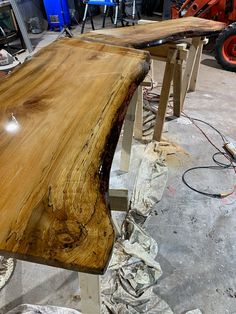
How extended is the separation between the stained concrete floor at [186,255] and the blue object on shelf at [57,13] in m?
4.09

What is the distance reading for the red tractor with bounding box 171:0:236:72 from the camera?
131 inches

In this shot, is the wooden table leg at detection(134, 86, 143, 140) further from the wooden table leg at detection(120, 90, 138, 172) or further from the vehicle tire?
the vehicle tire

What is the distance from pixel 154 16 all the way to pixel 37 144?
612 cm

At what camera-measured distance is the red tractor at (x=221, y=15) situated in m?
3.32

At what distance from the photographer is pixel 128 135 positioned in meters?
1.81

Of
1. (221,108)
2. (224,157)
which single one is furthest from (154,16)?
(224,157)

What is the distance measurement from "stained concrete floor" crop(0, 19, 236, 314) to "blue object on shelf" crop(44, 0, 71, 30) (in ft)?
13.4

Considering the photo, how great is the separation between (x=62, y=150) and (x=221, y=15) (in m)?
3.67

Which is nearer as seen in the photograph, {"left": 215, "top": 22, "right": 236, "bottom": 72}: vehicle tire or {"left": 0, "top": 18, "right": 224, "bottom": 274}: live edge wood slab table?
{"left": 0, "top": 18, "right": 224, "bottom": 274}: live edge wood slab table

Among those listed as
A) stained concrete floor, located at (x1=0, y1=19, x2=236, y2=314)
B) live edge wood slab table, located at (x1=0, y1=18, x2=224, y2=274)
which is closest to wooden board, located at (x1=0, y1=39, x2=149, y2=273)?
live edge wood slab table, located at (x1=0, y1=18, x2=224, y2=274)

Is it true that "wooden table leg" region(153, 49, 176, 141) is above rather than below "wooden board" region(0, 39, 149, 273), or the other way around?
below

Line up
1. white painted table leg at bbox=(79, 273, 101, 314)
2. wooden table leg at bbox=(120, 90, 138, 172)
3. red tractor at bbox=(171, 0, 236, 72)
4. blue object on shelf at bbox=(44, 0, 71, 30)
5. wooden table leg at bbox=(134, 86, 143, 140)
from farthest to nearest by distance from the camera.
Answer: blue object on shelf at bbox=(44, 0, 71, 30)
red tractor at bbox=(171, 0, 236, 72)
wooden table leg at bbox=(134, 86, 143, 140)
wooden table leg at bbox=(120, 90, 138, 172)
white painted table leg at bbox=(79, 273, 101, 314)

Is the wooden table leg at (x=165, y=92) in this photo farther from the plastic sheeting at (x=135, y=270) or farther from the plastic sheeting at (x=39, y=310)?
the plastic sheeting at (x=39, y=310)

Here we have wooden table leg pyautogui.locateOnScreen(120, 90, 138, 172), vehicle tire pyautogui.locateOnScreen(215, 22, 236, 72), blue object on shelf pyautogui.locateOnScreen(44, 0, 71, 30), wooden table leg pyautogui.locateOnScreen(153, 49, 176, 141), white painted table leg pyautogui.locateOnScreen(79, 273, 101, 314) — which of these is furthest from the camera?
blue object on shelf pyautogui.locateOnScreen(44, 0, 71, 30)
